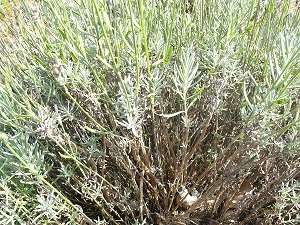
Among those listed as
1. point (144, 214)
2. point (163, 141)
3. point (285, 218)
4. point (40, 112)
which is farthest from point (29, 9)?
point (285, 218)

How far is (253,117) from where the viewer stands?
3.92 feet

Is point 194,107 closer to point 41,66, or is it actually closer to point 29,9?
point 41,66

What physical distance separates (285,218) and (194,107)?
525mm

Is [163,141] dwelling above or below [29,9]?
below

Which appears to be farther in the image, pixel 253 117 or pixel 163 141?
pixel 163 141

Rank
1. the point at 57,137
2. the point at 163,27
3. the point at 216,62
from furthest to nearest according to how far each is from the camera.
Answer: the point at 163,27
the point at 216,62
the point at 57,137

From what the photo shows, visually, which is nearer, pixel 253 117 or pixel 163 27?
pixel 253 117

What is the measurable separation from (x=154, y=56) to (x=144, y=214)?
1.87 ft

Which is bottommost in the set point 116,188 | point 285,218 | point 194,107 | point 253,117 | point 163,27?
point 285,218

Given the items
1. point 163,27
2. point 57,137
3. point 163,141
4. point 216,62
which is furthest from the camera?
point 163,141

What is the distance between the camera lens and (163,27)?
1449 millimetres

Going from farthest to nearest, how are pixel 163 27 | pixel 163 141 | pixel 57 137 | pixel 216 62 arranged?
pixel 163 141, pixel 163 27, pixel 216 62, pixel 57 137

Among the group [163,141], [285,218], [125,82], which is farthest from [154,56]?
[285,218]

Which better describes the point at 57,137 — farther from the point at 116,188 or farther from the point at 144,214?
the point at 144,214
